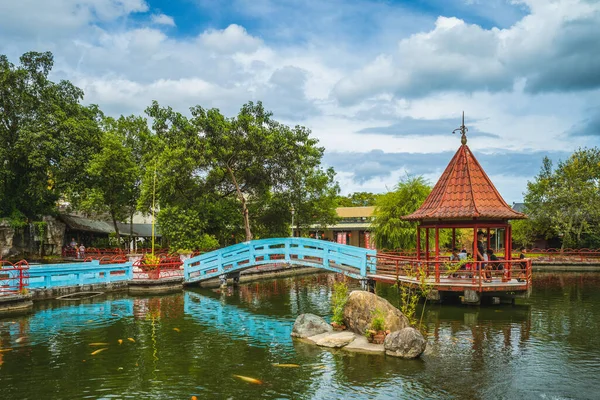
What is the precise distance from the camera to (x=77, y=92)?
4325 centimetres

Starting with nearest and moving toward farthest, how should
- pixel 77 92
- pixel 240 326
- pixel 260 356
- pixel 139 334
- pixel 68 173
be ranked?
pixel 260 356 → pixel 139 334 → pixel 240 326 → pixel 68 173 → pixel 77 92

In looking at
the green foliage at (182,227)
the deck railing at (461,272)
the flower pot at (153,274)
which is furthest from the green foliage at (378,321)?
the green foliage at (182,227)

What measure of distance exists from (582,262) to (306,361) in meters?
35.7

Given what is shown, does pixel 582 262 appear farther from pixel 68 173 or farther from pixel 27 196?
pixel 27 196

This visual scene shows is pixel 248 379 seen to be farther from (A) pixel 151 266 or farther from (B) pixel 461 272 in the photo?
(A) pixel 151 266

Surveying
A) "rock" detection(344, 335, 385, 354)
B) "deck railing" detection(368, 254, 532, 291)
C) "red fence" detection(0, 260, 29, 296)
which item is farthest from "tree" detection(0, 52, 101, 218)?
"rock" detection(344, 335, 385, 354)

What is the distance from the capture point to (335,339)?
47.2 ft

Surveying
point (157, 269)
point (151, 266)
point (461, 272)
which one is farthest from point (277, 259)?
point (461, 272)

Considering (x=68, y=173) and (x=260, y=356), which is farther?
(x=68, y=173)

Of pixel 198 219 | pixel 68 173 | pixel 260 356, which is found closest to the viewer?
pixel 260 356

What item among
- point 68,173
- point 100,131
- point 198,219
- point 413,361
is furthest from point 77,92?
point 413,361

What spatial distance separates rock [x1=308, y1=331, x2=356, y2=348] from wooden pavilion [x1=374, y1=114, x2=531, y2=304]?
237 inches

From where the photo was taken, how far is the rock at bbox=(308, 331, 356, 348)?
14.2 metres

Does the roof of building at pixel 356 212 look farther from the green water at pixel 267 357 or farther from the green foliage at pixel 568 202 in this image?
the green water at pixel 267 357
